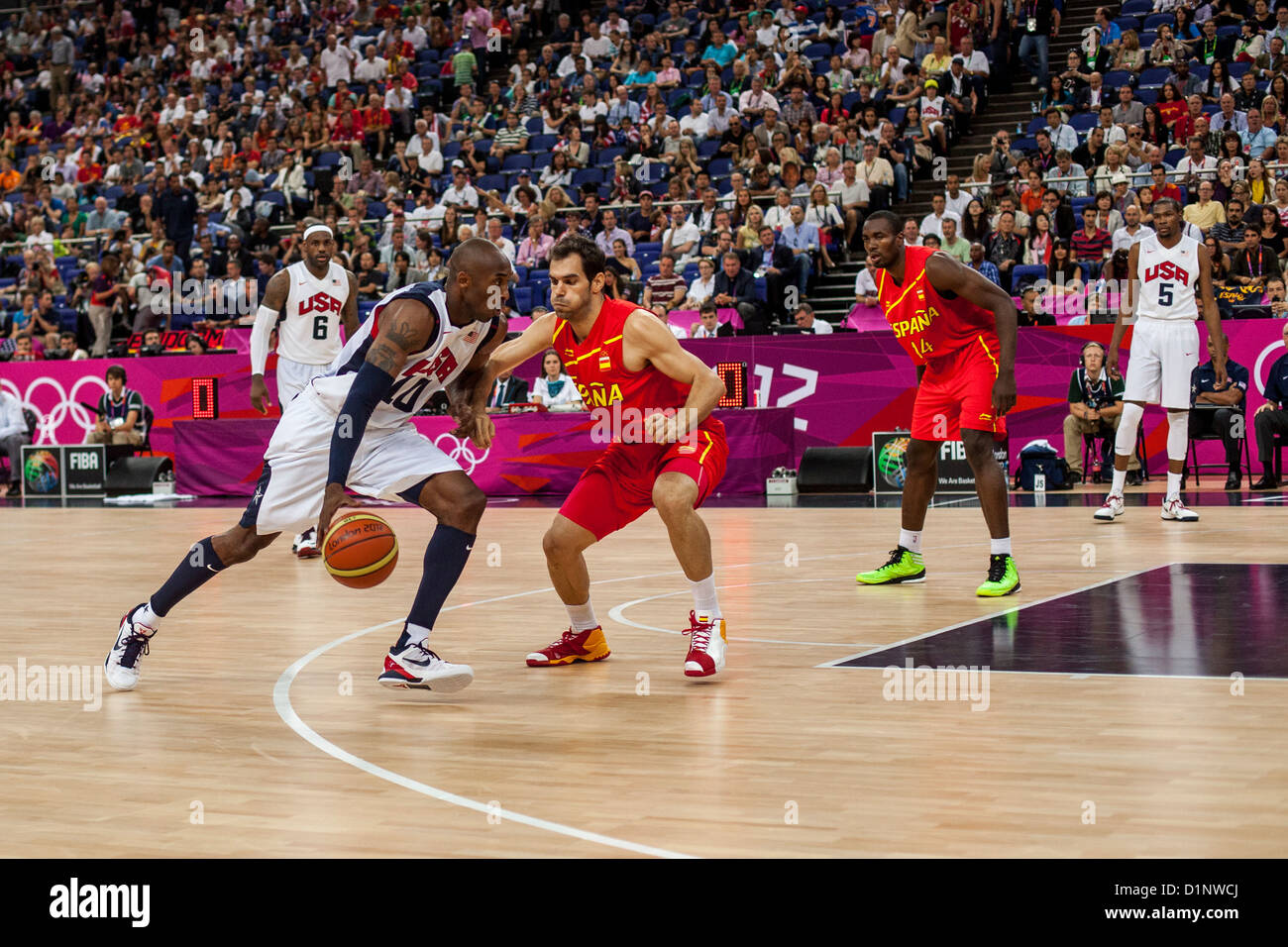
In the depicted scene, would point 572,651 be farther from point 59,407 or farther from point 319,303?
point 59,407

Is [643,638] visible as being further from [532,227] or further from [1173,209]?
[532,227]

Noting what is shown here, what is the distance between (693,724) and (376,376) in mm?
1667

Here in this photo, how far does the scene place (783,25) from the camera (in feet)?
69.7

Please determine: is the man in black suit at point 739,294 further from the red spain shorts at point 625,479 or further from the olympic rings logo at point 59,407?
the red spain shorts at point 625,479

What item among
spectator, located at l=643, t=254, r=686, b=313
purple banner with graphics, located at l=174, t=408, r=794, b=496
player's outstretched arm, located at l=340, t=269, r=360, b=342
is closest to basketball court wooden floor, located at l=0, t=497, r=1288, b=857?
player's outstretched arm, located at l=340, t=269, r=360, b=342

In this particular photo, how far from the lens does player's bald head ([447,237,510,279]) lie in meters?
5.45

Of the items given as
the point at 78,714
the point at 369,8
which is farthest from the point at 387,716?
the point at 369,8

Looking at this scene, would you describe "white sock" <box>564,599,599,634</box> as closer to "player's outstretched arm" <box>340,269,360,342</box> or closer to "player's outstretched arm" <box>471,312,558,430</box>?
"player's outstretched arm" <box>471,312,558,430</box>

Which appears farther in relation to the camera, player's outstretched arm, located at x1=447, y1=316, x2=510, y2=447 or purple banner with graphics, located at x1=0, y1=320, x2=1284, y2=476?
purple banner with graphics, located at x1=0, y1=320, x2=1284, y2=476

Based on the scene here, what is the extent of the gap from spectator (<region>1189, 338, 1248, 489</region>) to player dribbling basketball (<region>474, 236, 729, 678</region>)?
9.63 metres

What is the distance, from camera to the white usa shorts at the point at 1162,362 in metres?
11.2

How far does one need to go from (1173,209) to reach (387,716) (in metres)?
7.89
